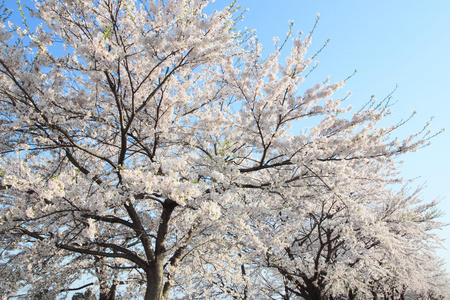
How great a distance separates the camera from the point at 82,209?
13.9ft

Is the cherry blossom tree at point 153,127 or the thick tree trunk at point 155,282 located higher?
the cherry blossom tree at point 153,127

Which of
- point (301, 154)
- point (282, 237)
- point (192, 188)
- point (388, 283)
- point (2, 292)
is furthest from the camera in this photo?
point (388, 283)

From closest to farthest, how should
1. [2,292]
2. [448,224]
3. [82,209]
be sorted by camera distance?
[82,209], [2,292], [448,224]

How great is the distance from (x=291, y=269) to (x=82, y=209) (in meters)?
6.93

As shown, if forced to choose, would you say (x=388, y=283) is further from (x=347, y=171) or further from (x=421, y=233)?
(x=347, y=171)

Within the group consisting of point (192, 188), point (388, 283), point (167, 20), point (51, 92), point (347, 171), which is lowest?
point (388, 283)

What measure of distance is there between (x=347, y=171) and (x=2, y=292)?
746 centimetres

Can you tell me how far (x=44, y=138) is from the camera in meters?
4.83

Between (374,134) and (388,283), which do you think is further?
(388,283)

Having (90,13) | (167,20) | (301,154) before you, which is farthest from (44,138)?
(301,154)

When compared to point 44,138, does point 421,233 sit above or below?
below

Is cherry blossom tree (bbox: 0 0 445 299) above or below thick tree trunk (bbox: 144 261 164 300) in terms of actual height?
above

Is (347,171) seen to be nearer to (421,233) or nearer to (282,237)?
(282,237)

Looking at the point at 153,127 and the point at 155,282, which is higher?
the point at 153,127
